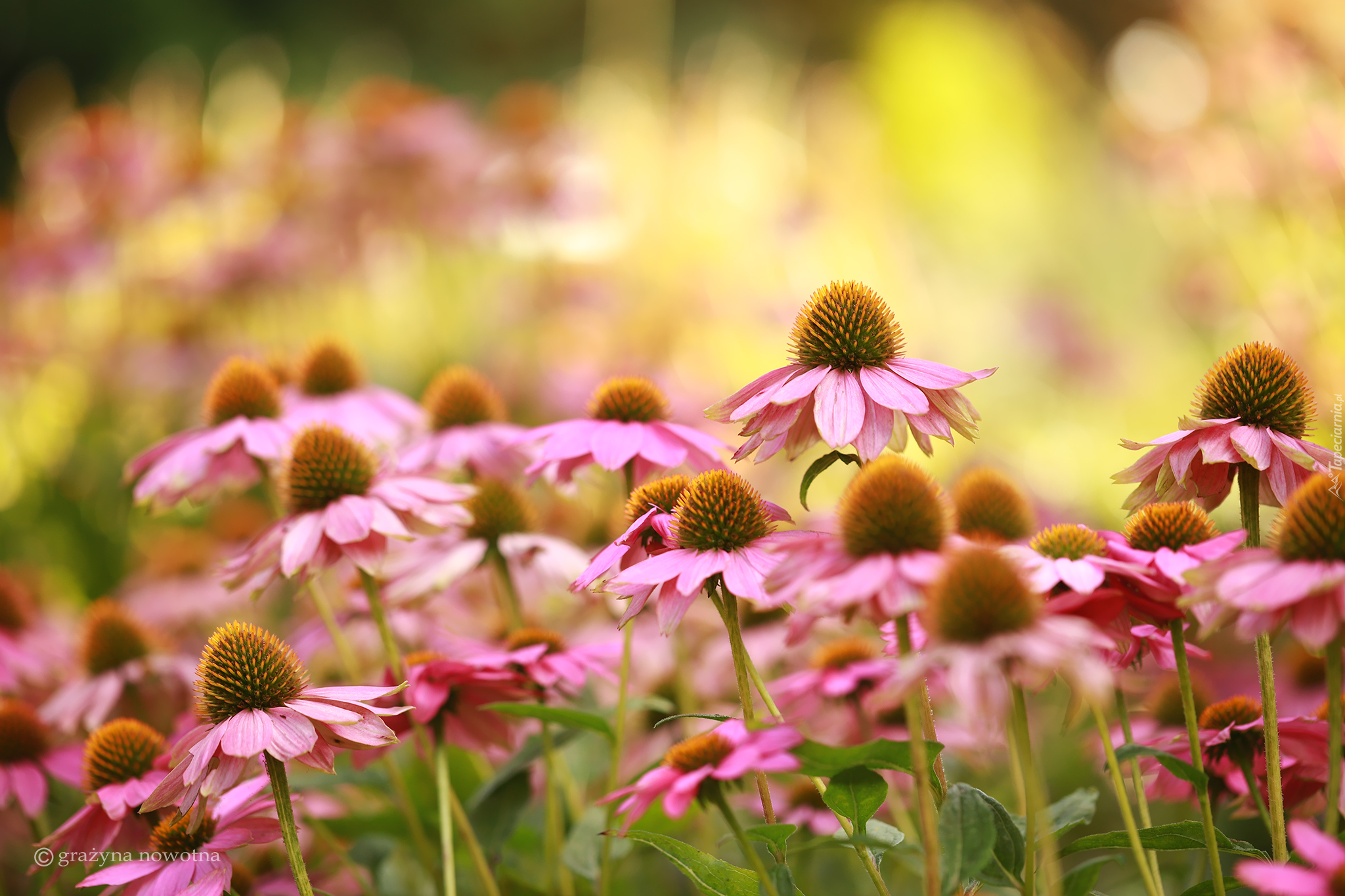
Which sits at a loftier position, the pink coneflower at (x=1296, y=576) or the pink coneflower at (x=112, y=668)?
the pink coneflower at (x=1296, y=576)

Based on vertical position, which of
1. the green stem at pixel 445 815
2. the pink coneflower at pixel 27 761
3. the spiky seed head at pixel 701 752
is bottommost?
the pink coneflower at pixel 27 761

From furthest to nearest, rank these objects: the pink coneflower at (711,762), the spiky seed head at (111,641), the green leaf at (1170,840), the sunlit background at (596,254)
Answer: the sunlit background at (596,254) → the spiky seed head at (111,641) → the green leaf at (1170,840) → the pink coneflower at (711,762)

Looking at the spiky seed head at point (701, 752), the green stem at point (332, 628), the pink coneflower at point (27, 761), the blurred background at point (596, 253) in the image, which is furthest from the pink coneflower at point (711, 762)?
the blurred background at point (596, 253)

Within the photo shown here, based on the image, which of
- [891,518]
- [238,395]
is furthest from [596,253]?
[891,518]

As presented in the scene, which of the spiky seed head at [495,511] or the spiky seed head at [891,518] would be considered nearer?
the spiky seed head at [891,518]

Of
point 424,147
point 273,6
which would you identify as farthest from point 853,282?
point 273,6

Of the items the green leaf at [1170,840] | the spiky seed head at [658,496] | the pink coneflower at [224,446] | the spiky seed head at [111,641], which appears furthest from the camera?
the spiky seed head at [111,641]

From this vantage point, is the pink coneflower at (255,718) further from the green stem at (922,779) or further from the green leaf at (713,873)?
the green stem at (922,779)
